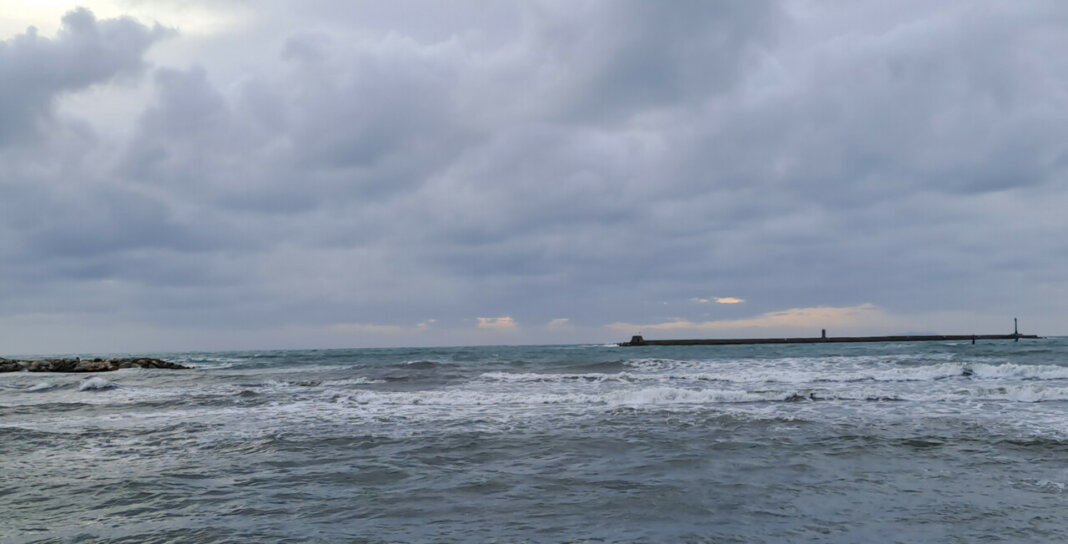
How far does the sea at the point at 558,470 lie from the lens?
6570 mm

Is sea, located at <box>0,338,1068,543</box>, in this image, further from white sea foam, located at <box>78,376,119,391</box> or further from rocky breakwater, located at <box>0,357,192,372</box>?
rocky breakwater, located at <box>0,357,192,372</box>

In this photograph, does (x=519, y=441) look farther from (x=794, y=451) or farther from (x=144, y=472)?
(x=144, y=472)

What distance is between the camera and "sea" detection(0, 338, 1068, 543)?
21.6 ft

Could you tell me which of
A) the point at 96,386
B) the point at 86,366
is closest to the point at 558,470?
the point at 96,386

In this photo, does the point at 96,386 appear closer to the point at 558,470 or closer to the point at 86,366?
the point at 86,366

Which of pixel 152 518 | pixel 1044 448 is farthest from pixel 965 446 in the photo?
pixel 152 518

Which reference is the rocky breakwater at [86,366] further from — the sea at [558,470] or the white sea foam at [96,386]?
the sea at [558,470]

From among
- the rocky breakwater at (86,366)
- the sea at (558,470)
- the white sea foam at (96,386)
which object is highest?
the sea at (558,470)

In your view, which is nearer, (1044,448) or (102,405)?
(1044,448)

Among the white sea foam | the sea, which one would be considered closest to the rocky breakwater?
the white sea foam

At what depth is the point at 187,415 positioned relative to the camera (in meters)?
16.8

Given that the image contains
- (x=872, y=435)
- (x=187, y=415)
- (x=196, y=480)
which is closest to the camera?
(x=196, y=480)

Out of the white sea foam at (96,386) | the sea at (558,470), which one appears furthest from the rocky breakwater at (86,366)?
the sea at (558,470)

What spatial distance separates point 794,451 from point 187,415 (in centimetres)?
1449
